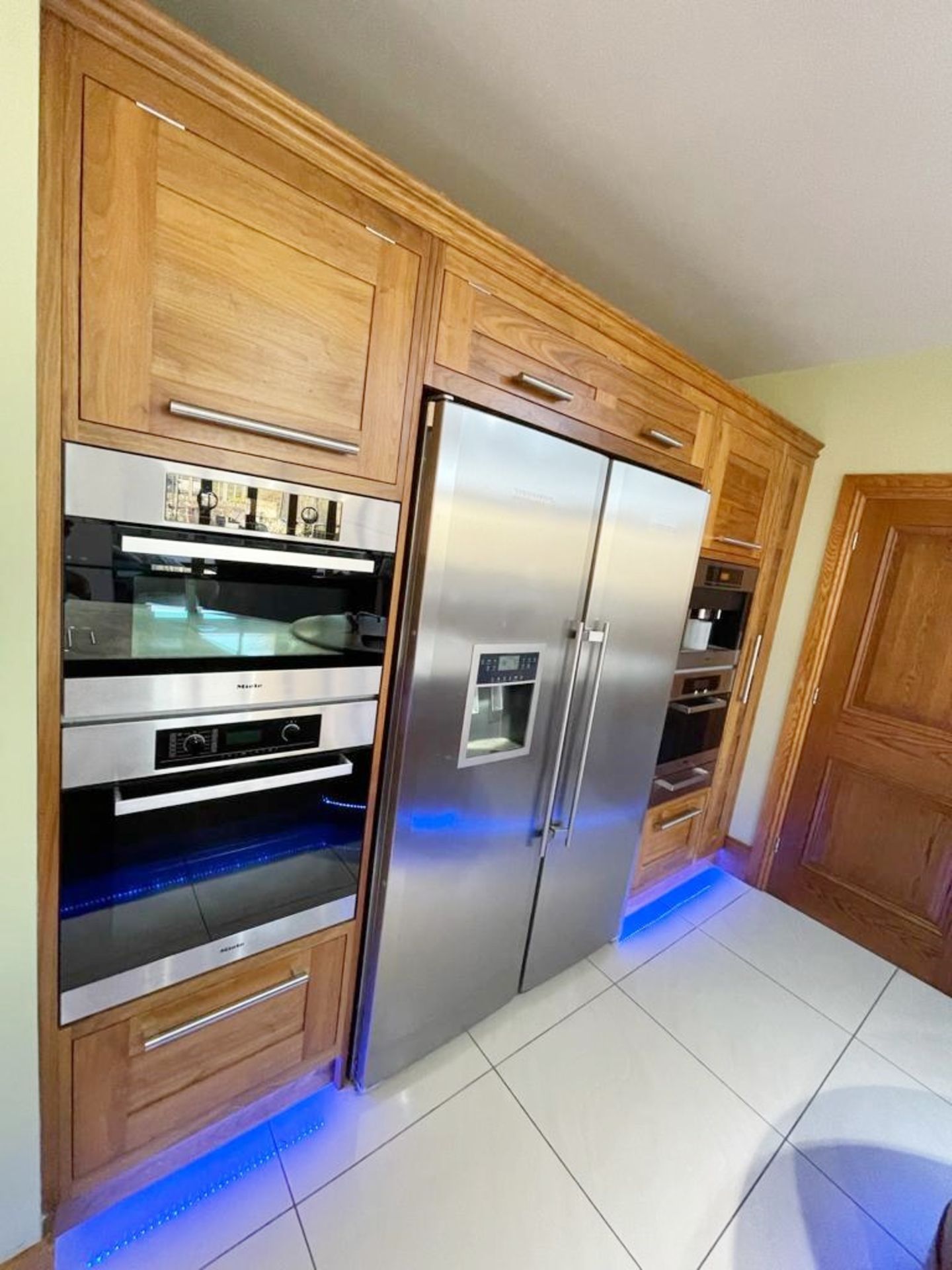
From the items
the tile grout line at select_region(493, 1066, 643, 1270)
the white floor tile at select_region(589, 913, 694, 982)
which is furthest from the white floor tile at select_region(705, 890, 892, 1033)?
the tile grout line at select_region(493, 1066, 643, 1270)

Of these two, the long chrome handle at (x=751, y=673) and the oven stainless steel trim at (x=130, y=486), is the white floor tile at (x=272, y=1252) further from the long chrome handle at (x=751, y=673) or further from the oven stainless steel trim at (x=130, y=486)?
the long chrome handle at (x=751, y=673)

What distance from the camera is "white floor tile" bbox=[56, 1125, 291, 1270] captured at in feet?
3.38

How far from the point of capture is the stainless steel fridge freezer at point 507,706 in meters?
1.14

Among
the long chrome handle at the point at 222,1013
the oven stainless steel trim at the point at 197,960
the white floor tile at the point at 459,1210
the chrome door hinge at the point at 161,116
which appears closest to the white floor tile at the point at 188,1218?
the white floor tile at the point at 459,1210

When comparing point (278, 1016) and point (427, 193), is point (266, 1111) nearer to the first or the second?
point (278, 1016)

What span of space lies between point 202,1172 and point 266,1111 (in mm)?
157

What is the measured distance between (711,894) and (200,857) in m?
2.37

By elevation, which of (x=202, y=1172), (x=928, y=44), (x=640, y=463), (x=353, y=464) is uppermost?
(x=928, y=44)

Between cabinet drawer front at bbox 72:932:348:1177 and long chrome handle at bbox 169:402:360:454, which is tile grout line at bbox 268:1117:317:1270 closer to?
cabinet drawer front at bbox 72:932:348:1177

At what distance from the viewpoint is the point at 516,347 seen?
1182 mm

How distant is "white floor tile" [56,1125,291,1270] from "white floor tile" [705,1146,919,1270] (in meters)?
1.04

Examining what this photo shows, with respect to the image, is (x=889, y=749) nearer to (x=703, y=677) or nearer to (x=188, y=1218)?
(x=703, y=677)

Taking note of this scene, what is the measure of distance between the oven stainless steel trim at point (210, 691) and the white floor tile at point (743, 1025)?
1.65 metres

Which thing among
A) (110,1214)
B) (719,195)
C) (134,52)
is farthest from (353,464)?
(110,1214)
